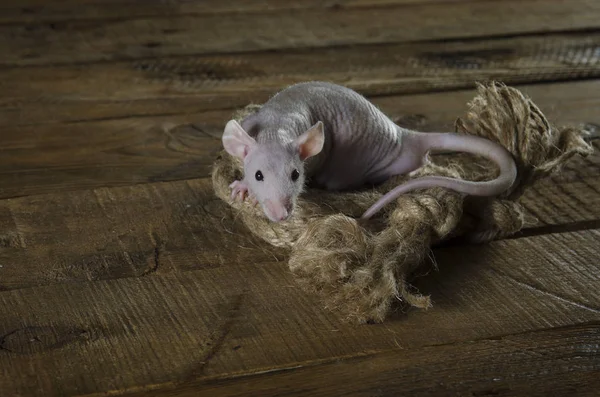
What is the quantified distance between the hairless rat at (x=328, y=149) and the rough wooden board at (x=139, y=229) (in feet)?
0.23

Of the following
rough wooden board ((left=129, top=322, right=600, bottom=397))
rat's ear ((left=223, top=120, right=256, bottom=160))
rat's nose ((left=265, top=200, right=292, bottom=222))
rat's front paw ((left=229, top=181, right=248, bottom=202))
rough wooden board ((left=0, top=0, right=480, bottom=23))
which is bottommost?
rough wooden board ((left=0, top=0, right=480, bottom=23))

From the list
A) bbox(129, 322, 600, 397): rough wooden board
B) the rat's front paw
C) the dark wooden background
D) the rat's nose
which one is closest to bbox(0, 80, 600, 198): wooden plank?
the dark wooden background

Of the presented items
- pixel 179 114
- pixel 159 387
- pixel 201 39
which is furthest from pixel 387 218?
pixel 201 39

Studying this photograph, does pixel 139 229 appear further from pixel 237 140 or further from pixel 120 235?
pixel 237 140

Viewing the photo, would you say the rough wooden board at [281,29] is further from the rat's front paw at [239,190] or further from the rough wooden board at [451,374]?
the rough wooden board at [451,374]

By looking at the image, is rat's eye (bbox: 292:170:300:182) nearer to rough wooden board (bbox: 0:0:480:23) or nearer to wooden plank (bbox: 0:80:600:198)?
wooden plank (bbox: 0:80:600:198)

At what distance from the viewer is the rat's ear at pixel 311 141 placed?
3.75ft

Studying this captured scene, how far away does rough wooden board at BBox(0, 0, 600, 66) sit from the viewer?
6.05 feet

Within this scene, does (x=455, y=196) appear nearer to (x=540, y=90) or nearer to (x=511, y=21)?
(x=540, y=90)

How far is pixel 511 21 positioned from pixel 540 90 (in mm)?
378

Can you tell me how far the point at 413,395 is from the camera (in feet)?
3.26

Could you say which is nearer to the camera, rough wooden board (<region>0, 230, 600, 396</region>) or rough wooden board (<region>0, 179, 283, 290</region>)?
rough wooden board (<region>0, 230, 600, 396</region>)

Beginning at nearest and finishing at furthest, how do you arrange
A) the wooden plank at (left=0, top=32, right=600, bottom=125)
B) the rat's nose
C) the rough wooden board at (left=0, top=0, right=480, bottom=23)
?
the rat's nose < the wooden plank at (left=0, top=32, right=600, bottom=125) < the rough wooden board at (left=0, top=0, right=480, bottom=23)

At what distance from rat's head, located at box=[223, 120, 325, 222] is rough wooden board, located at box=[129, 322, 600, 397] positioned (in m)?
0.20
